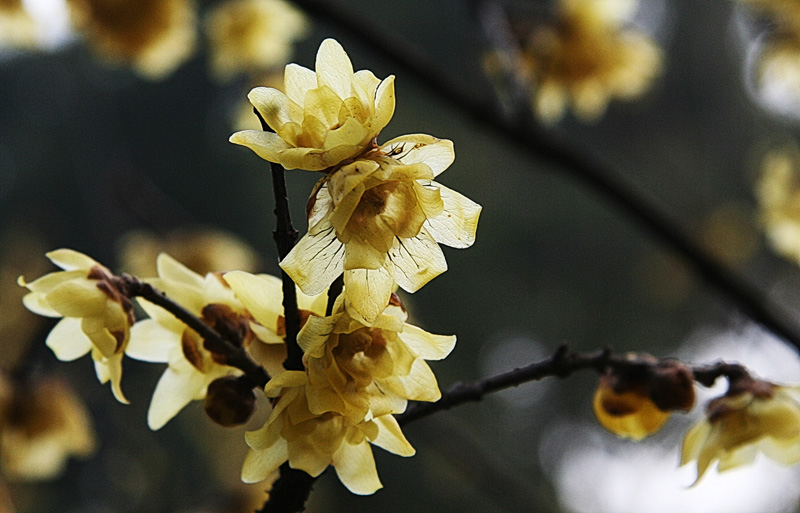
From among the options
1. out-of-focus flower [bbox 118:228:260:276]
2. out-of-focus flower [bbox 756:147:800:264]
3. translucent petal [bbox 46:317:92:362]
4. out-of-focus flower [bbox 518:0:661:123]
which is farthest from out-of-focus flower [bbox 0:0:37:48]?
out-of-focus flower [bbox 756:147:800:264]

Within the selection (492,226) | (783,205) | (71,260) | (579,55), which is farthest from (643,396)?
(492,226)

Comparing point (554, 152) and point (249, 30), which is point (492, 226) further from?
point (554, 152)

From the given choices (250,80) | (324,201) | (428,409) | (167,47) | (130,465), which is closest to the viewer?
(324,201)

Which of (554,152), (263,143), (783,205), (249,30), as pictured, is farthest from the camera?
(249,30)

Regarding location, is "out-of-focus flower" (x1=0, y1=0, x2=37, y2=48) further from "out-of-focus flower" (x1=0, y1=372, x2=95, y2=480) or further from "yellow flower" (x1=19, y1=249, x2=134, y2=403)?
"yellow flower" (x1=19, y1=249, x2=134, y2=403)

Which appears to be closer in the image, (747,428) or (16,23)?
(747,428)

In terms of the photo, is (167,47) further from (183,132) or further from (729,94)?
(729,94)

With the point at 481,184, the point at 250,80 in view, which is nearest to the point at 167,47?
the point at 250,80
